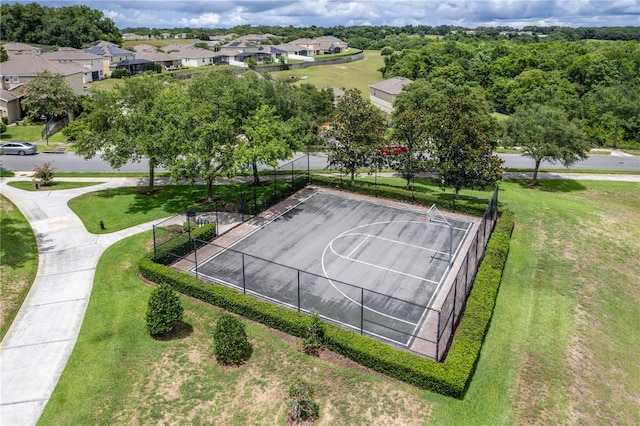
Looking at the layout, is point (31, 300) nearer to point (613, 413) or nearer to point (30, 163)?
point (613, 413)

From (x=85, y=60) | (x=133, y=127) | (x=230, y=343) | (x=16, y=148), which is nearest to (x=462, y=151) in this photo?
(x=230, y=343)

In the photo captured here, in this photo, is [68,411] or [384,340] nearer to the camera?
[68,411]

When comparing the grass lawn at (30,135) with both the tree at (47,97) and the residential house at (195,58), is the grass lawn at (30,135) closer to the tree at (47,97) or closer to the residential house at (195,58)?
the tree at (47,97)

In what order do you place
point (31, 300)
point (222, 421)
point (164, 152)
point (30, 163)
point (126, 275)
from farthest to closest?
point (30, 163), point (164, 152), point (126, 275), point (31, 300), point (222, 421)

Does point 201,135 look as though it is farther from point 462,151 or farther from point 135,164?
point 135,164

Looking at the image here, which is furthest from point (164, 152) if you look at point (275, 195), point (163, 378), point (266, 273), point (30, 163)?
point (30, 163)

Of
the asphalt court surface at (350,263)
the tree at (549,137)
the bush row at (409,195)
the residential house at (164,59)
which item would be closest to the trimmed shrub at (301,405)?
the asphalt court surface at (350,263)
